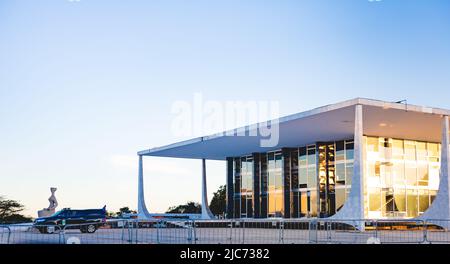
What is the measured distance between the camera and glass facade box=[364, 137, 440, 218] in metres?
39.3

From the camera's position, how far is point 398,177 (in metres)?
40.0

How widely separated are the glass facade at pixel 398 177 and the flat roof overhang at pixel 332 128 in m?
0.97

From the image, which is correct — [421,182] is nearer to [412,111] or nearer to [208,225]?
[412,111]

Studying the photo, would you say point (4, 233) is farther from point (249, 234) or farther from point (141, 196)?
point (141, 196)

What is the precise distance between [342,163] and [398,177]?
3890mm

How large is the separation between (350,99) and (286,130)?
8144 millimetres

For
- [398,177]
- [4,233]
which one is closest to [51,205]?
[398,177]

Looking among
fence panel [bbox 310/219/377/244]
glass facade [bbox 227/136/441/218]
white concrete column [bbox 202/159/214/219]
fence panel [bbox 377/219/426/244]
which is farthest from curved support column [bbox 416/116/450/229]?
white concrete column [bbox 202/159/214/219]

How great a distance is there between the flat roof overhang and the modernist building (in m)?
0.06

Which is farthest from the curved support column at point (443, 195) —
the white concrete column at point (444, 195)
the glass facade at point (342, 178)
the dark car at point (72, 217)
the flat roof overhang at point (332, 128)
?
the dark car at point (72, 217)

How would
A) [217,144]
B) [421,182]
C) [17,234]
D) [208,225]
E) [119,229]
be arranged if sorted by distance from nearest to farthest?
[17,234] → [119,229] → [208,225] → [421,182] → [217,144]

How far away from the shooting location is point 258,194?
49.1 m

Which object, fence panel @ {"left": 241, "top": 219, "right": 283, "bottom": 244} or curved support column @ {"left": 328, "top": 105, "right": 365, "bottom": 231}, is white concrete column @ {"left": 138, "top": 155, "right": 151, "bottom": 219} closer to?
fence panel @ {"left": 241, "top": 219, "right": 283, "bottom": 244}
